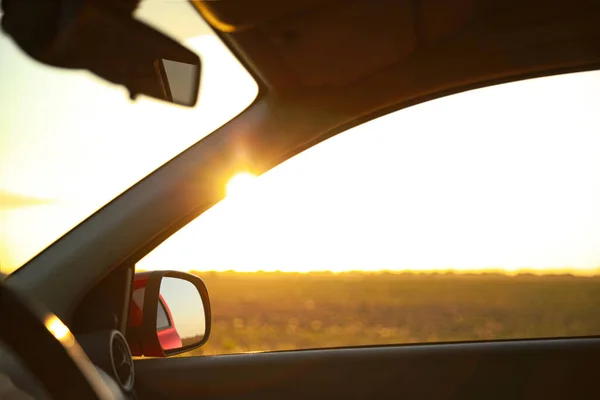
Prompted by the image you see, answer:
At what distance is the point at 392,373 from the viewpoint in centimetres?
258

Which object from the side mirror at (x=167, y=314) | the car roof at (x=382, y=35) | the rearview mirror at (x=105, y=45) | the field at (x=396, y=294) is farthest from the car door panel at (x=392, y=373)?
the field at (x=396, y=294)

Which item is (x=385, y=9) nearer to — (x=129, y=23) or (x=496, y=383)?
(x=129, y=23)

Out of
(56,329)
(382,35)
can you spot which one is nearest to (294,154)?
(382,35)

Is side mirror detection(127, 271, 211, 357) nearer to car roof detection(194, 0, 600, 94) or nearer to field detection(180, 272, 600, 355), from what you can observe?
car roof detection(194, 0, 600, 94)

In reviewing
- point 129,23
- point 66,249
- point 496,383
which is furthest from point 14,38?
point 496,383

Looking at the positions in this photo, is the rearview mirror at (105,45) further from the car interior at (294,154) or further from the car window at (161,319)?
the car window at (161,319)

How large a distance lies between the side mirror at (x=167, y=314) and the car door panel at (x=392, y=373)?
0.51 feet

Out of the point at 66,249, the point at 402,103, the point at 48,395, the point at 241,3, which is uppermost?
the point at 402,103

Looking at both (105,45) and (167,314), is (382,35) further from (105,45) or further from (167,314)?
(167,314)

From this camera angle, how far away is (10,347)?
1.30m

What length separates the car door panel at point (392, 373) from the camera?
2469mm

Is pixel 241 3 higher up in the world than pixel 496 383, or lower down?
higher up

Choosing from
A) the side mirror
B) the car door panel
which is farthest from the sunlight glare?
the car door panel

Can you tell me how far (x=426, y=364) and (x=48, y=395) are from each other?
1.65m
